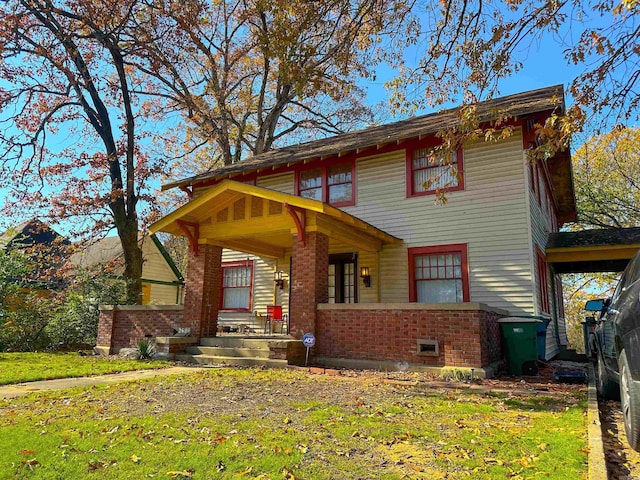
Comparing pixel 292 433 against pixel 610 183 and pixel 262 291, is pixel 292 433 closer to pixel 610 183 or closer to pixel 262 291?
pixel 262 291

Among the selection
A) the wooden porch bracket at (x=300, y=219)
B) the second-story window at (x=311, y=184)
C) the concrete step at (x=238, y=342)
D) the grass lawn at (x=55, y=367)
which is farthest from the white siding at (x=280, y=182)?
the grass lawn at (x=55, y=367)

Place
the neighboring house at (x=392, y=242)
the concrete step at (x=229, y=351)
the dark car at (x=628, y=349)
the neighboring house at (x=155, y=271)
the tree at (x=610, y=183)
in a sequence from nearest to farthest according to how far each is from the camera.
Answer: the dark car at (x=628, y=349) < the neighboring house at (x=392, y=242) < the concrete step at (x=229, y=351) < the neighboring house at (x=155, y=271) < the tree at (x=610, y=183)

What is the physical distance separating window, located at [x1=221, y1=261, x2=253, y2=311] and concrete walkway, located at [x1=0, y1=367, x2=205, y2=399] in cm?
573

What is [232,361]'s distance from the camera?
Answer: 9.43m

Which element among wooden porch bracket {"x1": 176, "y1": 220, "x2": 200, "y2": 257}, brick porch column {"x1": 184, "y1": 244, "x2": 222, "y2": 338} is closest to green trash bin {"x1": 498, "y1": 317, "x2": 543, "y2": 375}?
brick porch column {"x1": 184, "y1": 244, "x2": 222, "y2": 338}

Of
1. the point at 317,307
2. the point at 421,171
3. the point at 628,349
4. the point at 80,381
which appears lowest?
the point at 80,381

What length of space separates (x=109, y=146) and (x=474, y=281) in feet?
44.4

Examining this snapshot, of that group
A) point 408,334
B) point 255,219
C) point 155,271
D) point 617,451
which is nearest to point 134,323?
point 255,219

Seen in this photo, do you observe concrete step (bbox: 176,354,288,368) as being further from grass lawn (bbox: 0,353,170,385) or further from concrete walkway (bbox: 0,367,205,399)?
concrete walkway (bbox: 0,367,205,399)

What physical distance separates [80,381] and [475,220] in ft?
29.8

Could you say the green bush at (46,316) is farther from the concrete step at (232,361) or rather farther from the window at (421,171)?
the window at (421,171)

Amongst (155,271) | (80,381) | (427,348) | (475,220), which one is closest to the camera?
(80,381)

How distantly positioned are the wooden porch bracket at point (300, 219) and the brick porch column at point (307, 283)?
128mm

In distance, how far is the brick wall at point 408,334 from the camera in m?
7.74
